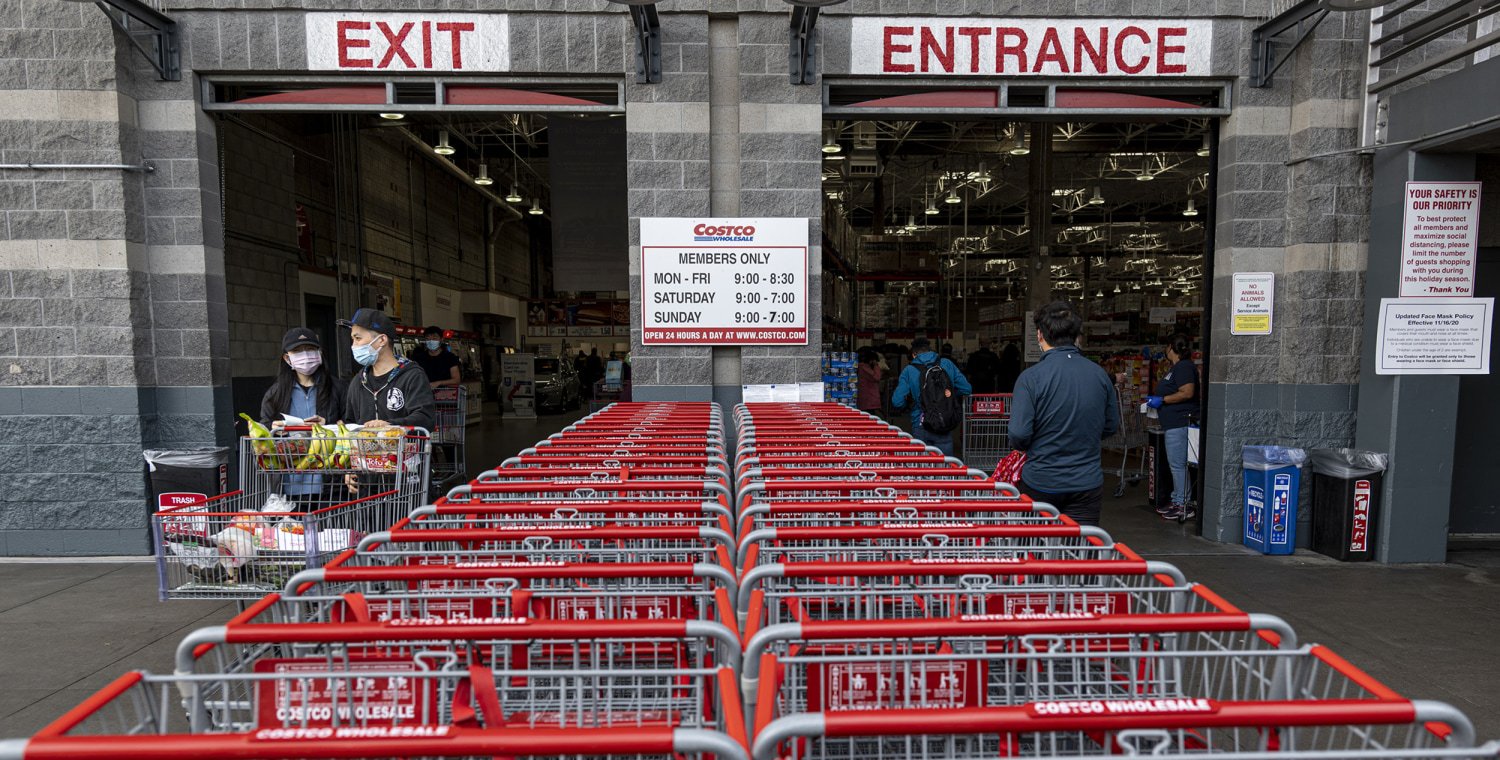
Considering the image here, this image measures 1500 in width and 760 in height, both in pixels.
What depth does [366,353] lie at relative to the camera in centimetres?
461

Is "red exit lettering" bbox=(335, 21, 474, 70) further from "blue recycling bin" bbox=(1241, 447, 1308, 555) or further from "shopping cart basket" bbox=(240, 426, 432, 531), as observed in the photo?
"blue recycling bin" bbox=(1241, 447, 1308, 555)

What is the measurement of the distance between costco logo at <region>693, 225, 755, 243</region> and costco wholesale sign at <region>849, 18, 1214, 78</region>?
1.68 metres

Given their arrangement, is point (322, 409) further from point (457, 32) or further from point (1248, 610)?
point (1248, 610)

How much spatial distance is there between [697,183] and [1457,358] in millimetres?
6143

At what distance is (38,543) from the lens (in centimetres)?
605

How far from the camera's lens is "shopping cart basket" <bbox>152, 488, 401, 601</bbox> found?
3525 mm

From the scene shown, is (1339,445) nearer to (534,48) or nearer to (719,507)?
(719,507)

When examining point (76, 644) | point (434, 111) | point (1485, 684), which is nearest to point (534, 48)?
point (434, 111)

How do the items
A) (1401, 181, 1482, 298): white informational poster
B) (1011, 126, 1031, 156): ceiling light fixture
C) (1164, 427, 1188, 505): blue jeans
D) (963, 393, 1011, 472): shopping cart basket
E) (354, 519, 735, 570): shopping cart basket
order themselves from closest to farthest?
(354, 519, 735, 570): shopping cart basket → (1401, 181, 1482, 298): white informational poster → (1164, 427, 1188, 505): blue jeans → (963, 393, 1011, 472): shopping cart basket → (1011, 126, 1031, 156): ceiling light fixture

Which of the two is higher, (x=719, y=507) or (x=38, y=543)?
(x=719, y=507)

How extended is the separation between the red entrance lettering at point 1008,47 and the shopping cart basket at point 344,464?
17.9 ft

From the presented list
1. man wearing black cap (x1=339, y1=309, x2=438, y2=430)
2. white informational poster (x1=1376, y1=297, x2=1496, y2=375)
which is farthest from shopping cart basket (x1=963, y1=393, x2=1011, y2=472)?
man wearing black cap (x1=339, y1=309, x2=438, y2=430)

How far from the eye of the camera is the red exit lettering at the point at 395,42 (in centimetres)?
611

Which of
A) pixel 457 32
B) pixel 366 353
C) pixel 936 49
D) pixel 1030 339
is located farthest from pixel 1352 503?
pixel 1030 339
